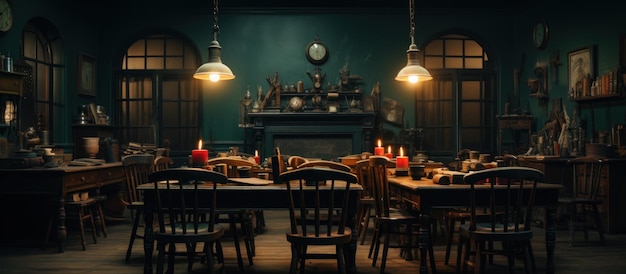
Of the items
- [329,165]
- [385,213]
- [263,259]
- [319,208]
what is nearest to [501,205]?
[385,213]

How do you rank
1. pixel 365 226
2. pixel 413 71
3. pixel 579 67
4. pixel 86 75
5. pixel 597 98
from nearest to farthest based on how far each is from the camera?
1. pixel 365 226
2. pixel 413 71
3. pixel 597 98
4. pixel 579 67
5. pixel 86 75

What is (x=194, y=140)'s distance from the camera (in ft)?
33.8

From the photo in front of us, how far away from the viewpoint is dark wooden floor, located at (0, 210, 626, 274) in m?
4.74

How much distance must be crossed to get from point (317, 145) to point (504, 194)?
231 inches

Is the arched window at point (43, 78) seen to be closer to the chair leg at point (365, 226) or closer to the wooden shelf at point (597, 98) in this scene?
the chair leg at point (365, 226)

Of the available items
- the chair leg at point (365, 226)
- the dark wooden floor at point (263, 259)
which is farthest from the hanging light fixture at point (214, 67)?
the chair leg at point (365, 226)

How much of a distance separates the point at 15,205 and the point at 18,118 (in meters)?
1.36

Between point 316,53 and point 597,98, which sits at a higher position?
point 316,53

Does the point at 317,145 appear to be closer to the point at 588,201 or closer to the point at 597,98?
the point at 597,98

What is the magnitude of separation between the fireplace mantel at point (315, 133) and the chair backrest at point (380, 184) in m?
4.93

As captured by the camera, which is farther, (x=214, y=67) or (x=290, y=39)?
(x=290, y=39)

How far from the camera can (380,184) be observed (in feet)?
15.3

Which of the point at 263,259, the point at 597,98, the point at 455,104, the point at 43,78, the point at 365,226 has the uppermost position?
the point at 43,78

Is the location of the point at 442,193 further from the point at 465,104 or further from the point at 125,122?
the point at 125,122
